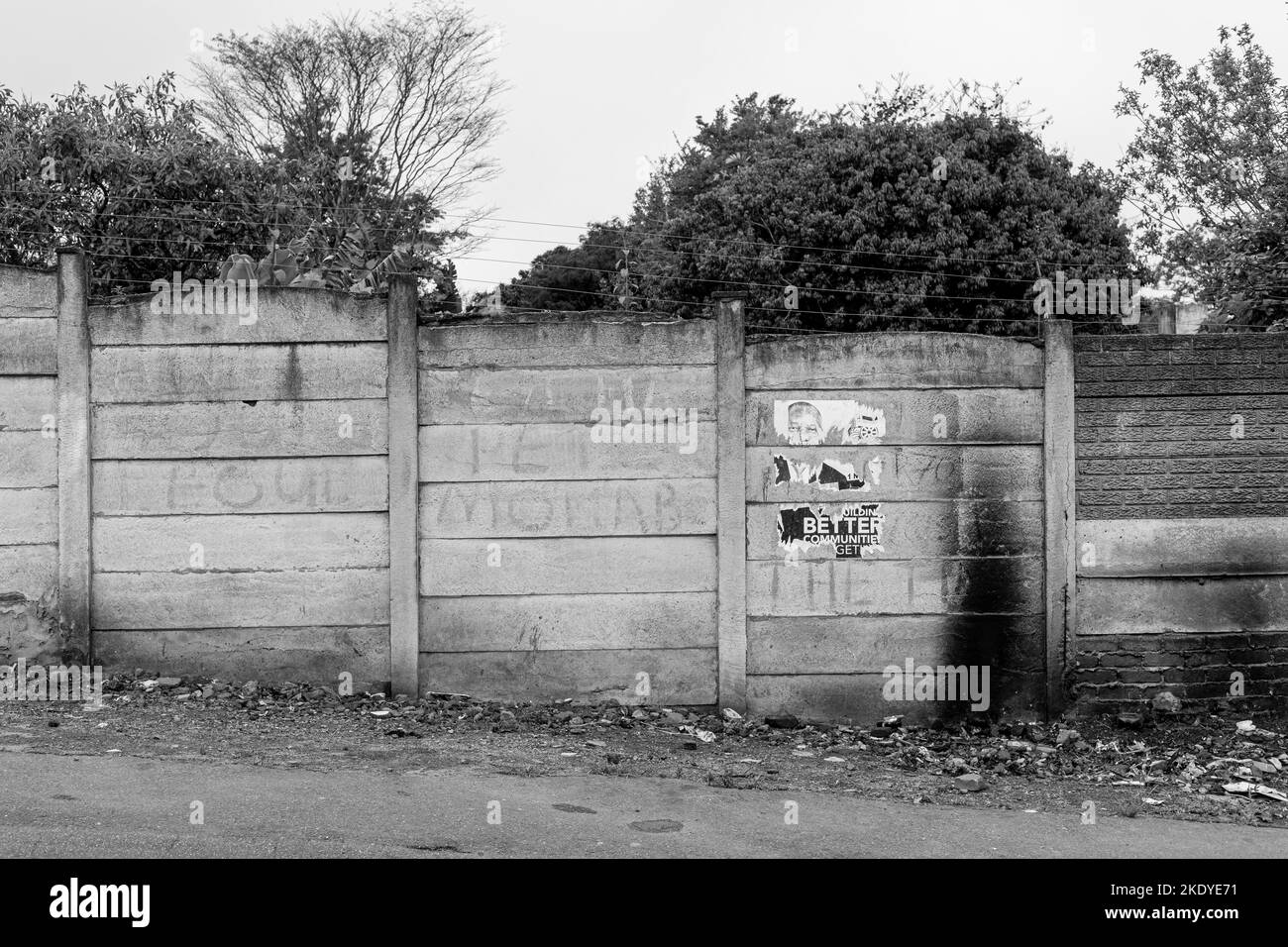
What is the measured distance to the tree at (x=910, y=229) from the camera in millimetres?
20703

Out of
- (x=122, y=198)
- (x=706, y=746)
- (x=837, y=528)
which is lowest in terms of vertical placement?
(x=706, y=746)

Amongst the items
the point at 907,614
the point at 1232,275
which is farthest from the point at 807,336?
the point at 1232,275

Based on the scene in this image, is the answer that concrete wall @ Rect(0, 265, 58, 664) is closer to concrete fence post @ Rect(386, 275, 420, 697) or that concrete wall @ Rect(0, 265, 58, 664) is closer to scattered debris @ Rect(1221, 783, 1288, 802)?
concrete fence post @ Rect(386, 275, 420, 697)

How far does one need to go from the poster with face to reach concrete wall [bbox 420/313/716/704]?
0.43m

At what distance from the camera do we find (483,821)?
5.06 metres

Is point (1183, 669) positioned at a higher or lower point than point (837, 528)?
lower

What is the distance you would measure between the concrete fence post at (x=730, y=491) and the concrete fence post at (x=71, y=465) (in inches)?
139

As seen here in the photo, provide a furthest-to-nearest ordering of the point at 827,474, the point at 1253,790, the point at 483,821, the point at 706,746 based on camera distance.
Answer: the point at 827,474
the point at 706,746
the point at 1253,790
the point at 483,821

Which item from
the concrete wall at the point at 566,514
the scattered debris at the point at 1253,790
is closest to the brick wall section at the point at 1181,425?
the scattered debris at the point at 1253,790

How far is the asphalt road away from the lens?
185 inches

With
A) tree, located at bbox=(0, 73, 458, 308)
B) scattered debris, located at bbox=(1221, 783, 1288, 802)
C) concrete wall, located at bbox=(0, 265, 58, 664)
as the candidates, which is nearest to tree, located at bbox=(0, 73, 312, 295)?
tree, located at bbox=(0, 73, 458, 308)

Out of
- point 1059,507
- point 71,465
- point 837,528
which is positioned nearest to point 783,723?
point 837,528

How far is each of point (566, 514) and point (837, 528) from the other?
5.03 ft

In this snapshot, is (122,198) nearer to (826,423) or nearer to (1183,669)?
(826,423)
